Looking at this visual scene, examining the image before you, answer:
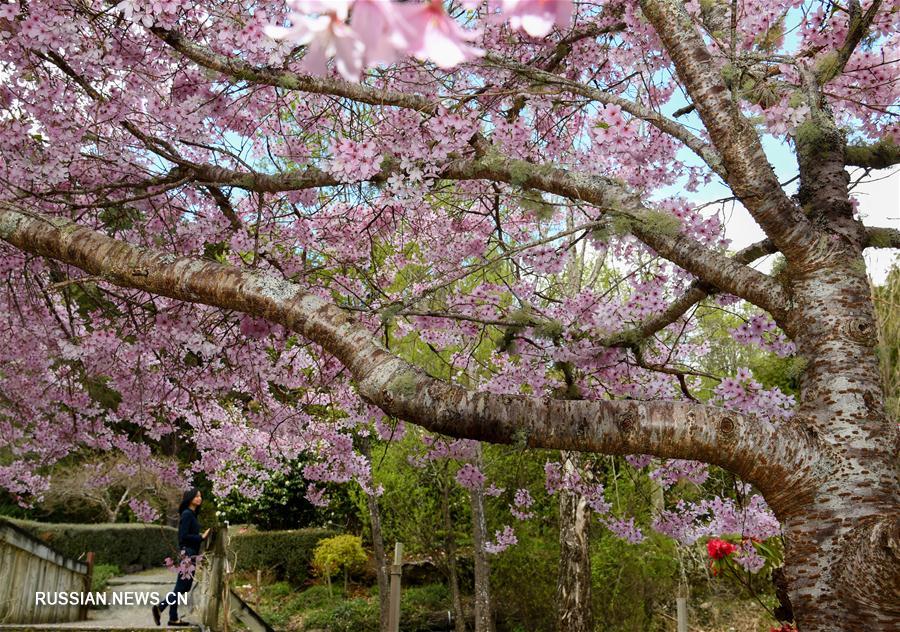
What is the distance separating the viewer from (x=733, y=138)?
3.25 meters

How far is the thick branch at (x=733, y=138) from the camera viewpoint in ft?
10.4

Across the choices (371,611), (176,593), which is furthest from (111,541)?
(176,593)

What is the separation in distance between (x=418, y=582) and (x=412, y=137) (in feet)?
37.1

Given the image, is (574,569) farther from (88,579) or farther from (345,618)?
(88,579)

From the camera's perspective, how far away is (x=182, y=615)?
8641 millimetres

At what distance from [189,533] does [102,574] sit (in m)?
6.46

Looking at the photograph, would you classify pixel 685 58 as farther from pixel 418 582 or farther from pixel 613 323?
pixel 418 582

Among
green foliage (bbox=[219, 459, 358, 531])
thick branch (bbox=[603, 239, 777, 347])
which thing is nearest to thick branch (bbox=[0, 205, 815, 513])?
thick branch (bbox=[603, 239, 777, 347])

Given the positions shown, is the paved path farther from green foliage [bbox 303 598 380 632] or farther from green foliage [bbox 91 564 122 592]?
green foliage [bbox 303 598 380 632]

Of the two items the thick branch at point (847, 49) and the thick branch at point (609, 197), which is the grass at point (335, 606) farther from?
the thick branch at point (847, 49)

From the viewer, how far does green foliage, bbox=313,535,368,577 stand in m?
13.1

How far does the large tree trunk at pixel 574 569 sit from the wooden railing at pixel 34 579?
19.0 ft

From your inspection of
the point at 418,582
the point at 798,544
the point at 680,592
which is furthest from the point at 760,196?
the point at 418,582

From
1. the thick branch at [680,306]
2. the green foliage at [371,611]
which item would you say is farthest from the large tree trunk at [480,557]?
the thick branch at [680,306]
